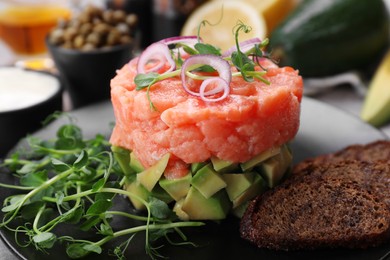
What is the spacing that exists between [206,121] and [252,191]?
43 centimetres

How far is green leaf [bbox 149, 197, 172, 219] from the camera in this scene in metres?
2.52

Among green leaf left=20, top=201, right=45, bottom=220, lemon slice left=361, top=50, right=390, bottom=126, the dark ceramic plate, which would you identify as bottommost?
lemon slice left=361, top=50, right=390, bottom=126

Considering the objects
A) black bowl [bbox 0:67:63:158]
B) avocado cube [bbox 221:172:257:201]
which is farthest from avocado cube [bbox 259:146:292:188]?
black bowl [bbox 0:67:63:158]

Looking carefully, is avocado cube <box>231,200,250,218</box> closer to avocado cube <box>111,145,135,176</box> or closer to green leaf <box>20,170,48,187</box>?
avocado cube <box>111,145,135,176</box>

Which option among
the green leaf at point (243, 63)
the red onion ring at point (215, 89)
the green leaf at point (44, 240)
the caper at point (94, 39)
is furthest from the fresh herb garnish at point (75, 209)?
the caper at point (94, 39)

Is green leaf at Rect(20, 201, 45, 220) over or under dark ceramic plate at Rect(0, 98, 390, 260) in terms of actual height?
over

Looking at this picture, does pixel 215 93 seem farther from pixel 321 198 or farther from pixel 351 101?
pixel 351 101

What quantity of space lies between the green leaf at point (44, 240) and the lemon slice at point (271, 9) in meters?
3.12

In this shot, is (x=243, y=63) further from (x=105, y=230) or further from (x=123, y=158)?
(x=105, y=230)

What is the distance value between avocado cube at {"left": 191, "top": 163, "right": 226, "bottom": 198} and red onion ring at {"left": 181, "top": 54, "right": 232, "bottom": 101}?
32cm

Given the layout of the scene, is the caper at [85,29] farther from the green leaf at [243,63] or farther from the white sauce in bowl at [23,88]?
the green leaf at [243,63]

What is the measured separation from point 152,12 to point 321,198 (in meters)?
3.32

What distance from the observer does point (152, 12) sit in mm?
5395

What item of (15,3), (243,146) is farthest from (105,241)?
(15,3)
